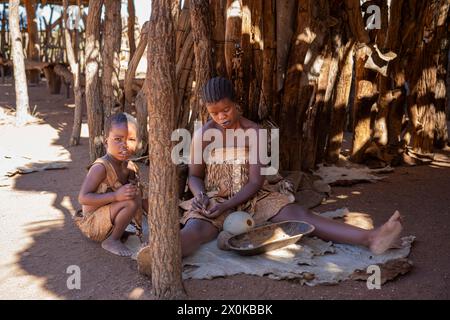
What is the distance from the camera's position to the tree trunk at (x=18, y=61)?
320 inches

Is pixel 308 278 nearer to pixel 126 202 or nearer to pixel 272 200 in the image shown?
pixel 272 200

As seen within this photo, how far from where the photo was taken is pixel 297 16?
432cm

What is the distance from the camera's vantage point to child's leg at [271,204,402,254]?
2.92 meters

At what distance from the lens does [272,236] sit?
10.5 ft

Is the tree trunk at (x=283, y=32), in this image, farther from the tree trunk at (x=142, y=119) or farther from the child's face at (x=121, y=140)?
the tree trunk at (x=142, y=119)

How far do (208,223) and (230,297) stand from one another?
804 millimetres

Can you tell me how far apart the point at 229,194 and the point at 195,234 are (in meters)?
0.42

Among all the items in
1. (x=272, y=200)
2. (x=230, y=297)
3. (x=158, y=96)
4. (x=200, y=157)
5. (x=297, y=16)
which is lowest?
(x=230, y=297)

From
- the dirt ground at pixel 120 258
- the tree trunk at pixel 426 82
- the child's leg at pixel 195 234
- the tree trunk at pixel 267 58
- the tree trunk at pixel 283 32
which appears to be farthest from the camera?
the tree trunk at pixel 426 82

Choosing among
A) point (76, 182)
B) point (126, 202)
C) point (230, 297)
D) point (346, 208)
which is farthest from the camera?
point (76, 182)

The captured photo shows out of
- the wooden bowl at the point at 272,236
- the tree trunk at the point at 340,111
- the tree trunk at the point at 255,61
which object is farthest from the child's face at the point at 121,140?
the tree trunk at the point at 340,111

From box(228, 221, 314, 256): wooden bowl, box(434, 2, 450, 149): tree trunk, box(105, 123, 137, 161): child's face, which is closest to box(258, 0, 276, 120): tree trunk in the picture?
box(228, 221, 314, 256): wooden bowl

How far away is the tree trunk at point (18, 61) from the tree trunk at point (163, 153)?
6.62m

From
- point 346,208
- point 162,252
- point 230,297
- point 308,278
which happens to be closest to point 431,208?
point 346,208
